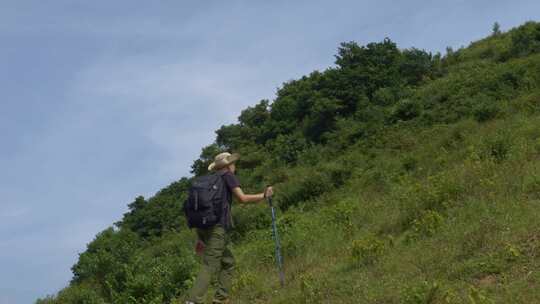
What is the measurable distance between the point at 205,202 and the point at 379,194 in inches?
321

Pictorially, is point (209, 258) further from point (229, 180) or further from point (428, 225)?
point (428, 225)

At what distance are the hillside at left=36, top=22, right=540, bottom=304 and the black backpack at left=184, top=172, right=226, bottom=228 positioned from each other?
1200 mm

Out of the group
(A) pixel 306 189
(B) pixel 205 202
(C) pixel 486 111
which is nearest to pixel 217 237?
(B) pixel 205 202

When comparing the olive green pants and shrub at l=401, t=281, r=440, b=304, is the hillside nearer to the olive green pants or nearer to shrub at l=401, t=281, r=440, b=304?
shrub at l=401, t=281, r=440, b=304

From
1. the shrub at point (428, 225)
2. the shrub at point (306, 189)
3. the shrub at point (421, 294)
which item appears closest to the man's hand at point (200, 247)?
the shrub at point (421, 294)

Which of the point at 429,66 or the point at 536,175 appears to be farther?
the point at 429,66

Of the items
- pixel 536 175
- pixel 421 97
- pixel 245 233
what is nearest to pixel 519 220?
Result: pixel 536 175

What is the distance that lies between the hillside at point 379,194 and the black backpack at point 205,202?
1.20 meters

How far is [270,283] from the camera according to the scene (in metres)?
7.83

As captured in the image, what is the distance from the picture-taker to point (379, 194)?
1386 cm

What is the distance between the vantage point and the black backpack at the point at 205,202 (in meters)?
6.29

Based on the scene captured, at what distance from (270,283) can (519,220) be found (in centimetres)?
297

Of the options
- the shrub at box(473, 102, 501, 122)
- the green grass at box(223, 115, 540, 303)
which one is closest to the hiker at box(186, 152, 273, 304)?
the green grass at box(223, 115, 540, 303)

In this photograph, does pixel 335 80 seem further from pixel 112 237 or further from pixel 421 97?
pixel 112 237
